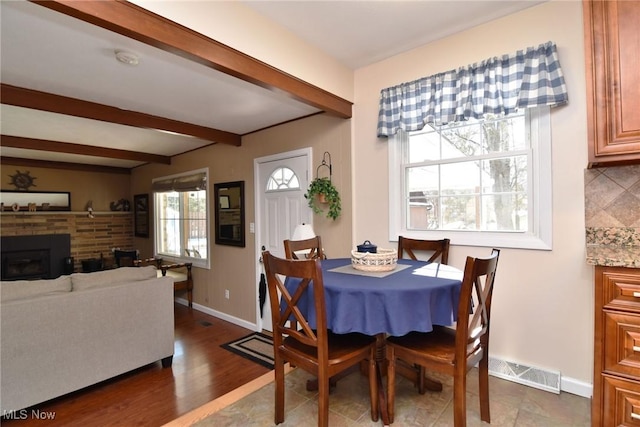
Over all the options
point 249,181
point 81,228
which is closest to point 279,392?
point 249,181

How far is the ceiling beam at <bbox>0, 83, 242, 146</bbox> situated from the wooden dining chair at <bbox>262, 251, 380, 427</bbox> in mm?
2479

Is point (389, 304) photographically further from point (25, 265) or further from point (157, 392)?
point (25, 265)

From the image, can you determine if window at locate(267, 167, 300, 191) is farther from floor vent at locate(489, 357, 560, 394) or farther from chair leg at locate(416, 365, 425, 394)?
floor vent at locate(489, 357, 560, 394)

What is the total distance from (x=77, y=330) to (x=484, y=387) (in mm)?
2686

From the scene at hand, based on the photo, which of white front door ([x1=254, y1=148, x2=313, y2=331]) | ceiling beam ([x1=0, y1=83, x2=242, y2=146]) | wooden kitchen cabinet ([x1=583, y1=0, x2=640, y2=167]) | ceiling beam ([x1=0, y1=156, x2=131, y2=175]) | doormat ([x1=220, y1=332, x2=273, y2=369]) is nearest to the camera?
wooden kitchen cabinet ([x1=583, y1=0, x2=640, y2=167])

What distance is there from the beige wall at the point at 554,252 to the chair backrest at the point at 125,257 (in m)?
5.35

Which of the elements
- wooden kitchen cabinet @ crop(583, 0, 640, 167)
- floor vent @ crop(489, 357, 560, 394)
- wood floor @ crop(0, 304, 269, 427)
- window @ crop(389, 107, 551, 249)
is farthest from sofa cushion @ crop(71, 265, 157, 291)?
wooden kitchen cabinet @ crop(583, 0, 640, 167)

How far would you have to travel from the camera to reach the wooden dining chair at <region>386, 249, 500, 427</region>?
57.2 inches

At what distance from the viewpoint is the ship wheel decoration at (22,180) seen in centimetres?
530

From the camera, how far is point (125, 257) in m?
5.65

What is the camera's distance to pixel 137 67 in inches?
90.3

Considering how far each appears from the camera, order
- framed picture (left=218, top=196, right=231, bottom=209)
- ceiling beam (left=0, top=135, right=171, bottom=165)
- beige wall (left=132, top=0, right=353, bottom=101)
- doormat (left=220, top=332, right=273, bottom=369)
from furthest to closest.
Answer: framed picture (left=218, top=196, right=231, bottom=209) < ceiling beam (left=0, top=135, right=171, bottom=165) < doormat (left=220, top=332, right=273, bottom=369) < beige wall (left=132, top=0, right=353, bottom=101)

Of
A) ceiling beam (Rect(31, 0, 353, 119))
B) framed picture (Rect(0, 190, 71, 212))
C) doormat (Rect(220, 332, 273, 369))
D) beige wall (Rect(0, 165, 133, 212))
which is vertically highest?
ceiling beam (Rect(31, 0, 353, 119))

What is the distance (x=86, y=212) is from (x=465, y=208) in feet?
21.4
